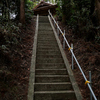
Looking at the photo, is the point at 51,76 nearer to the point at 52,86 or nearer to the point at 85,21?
the point at 52,86

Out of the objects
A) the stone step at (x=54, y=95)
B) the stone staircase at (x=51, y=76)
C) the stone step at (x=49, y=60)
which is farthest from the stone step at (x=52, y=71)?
the stone step at (x=54, y=95)

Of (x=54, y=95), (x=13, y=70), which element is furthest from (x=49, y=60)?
(x=54, y=95)

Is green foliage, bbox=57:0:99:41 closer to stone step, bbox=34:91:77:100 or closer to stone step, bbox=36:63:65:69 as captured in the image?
stone step, bbox=36:63:65:69

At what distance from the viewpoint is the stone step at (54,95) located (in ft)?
15.4

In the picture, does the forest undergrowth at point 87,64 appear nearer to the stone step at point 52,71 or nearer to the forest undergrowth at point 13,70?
the stone step at point 52,71

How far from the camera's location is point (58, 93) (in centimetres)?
474

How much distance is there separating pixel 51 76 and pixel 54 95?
41.8 inches

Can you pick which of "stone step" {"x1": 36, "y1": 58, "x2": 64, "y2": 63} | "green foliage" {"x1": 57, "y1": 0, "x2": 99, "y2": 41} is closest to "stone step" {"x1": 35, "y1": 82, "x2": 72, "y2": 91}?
"stone step" {"x1": 36, "y1": 58, "x2": 64, "y2": 63}

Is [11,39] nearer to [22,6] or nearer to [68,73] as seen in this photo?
[68,73]

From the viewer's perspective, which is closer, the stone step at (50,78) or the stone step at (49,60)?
the stone step at (50,78)

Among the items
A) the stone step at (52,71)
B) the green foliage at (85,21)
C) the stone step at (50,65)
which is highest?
the green foliage at (85,21)

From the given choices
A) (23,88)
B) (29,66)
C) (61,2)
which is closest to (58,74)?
(29,66)

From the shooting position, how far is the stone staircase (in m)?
4.75

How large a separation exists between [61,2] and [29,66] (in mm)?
8337
